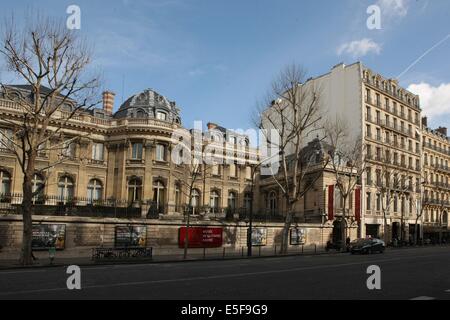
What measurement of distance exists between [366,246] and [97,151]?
85.2ft

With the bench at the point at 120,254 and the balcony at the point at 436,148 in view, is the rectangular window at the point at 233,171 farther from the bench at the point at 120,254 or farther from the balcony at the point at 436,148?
the balcony at the point at 436,148

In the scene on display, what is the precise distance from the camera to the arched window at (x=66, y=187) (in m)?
39.2

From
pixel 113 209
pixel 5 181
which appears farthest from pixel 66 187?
pixel 113 209

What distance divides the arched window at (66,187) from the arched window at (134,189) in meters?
5.18

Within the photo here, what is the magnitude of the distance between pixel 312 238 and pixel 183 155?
15.8 meters

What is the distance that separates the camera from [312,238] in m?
44.4

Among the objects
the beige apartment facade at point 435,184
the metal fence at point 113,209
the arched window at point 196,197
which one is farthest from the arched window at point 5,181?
the beige apartment facade at point 435,184

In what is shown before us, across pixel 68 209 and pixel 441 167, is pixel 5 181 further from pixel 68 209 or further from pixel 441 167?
pixel 441 167

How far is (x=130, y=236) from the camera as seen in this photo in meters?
31.1

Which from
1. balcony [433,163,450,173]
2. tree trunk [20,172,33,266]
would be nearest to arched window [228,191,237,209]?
tree trunk [20,172,33,266]

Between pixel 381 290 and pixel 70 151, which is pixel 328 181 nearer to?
pixel 70 151

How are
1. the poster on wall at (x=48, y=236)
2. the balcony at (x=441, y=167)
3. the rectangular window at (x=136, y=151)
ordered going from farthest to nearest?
the balcony at (x=441, y=167)
the rectangular window at (x=136, y=151)
the poster on wall at (x=48, y=236)

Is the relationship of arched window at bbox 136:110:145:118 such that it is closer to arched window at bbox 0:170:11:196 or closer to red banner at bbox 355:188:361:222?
arched window at bbox 0:170:11:196

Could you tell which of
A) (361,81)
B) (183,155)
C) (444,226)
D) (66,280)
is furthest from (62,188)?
(444,226)
